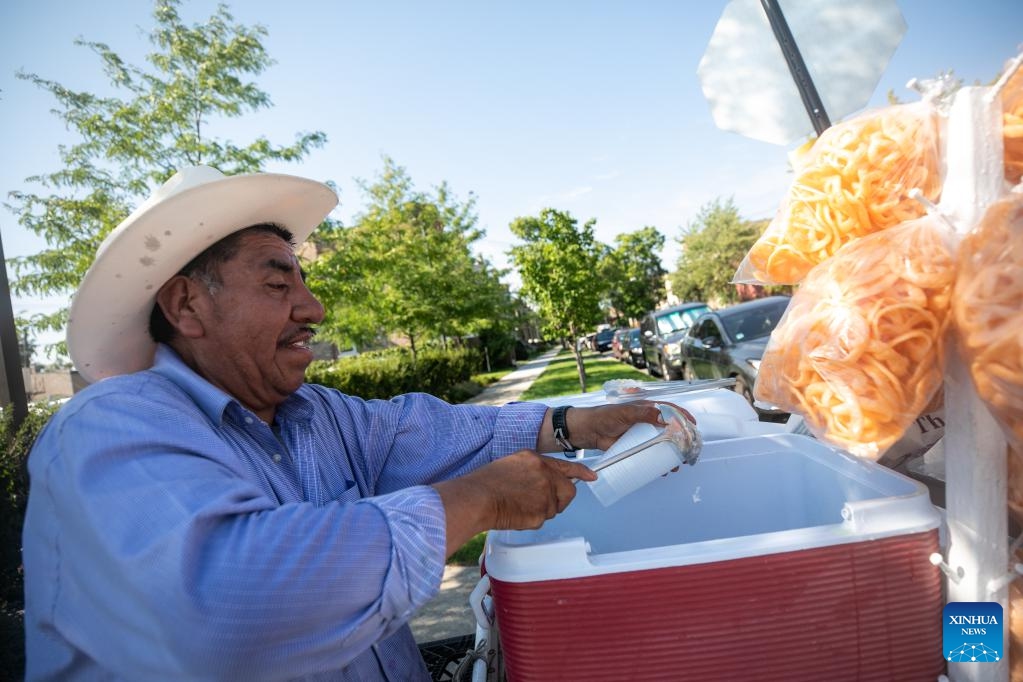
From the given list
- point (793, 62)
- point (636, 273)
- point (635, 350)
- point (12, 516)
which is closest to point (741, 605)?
point (793, 62)

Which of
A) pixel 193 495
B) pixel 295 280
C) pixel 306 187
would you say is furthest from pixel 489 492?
pixel 306 187

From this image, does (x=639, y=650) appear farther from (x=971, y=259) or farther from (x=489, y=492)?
(x=971, y=259)

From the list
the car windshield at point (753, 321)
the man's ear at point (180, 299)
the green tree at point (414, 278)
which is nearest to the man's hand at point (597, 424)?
the man's ear at point (180, 299)

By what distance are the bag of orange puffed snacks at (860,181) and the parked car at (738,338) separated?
5.32 metres

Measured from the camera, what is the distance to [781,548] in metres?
1.00

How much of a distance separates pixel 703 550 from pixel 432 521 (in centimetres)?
51

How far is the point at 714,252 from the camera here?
31.3 metres

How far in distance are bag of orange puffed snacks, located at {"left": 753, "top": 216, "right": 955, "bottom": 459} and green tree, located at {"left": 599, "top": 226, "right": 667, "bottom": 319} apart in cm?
3309

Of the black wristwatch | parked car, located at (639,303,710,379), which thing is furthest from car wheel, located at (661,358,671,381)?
the black wristwatch

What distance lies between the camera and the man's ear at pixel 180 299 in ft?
4.74

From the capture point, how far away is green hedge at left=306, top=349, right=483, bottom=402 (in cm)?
1004

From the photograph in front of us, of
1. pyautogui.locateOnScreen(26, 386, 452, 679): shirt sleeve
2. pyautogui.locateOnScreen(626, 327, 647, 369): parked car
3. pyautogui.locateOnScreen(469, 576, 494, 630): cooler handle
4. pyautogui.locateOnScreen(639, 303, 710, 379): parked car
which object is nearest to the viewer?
pyautogui.locateOnScreen(26, 386, 452, 679): shirt sleeve

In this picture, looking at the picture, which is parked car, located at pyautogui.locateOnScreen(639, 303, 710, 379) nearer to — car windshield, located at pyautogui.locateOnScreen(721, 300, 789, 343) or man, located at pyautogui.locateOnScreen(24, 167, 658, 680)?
car windshield, located at pyautogui.locateOnScreen(721, 300, 789, 343)

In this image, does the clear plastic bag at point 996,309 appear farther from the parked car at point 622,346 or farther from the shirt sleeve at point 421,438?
the parked car at point 622,346
